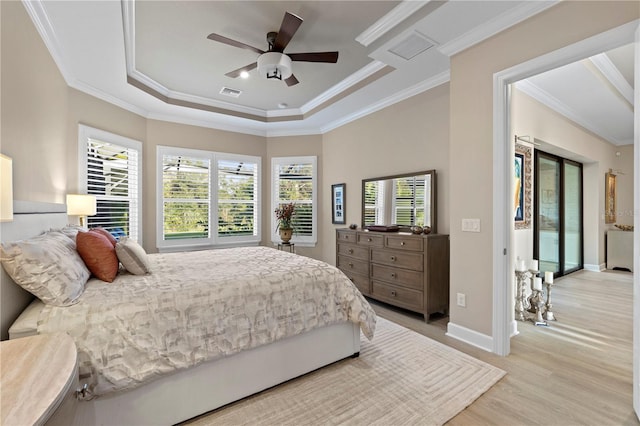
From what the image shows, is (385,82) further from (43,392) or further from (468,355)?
(43,392)

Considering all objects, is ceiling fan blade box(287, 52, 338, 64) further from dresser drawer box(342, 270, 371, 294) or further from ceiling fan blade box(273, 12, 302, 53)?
dresser drawer box(342, 270, 371, 294)

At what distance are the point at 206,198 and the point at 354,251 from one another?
287 cm

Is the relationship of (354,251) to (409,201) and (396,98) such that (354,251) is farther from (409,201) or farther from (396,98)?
(396,98)

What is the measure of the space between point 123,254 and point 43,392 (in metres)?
1.44

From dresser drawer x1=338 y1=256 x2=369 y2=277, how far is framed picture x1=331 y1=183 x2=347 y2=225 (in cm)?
90

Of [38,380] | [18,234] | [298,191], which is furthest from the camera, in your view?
[298,191]

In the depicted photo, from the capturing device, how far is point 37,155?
2389mm

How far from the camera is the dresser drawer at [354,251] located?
159 inches

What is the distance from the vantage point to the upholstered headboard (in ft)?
4.68

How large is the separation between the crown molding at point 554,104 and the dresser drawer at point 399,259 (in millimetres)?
2422

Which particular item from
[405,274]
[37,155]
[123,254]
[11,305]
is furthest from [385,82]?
[11,305]

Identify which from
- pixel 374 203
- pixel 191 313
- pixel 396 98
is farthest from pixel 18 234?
pixel 396 98

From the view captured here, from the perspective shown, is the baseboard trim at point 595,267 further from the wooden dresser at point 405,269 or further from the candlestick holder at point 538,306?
the wooden dresser at point 405,269

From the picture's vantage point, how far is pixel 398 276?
3543 millimetres
